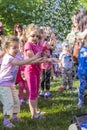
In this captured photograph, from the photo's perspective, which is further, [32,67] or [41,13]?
[41,13]

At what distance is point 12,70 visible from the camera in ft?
20.7

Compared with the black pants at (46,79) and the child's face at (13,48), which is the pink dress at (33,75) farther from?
the black pants at (46,79)

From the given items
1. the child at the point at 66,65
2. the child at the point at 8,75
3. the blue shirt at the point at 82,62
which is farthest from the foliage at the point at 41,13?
the child at the point at 8,75

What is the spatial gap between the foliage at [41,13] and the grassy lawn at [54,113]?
29.5m

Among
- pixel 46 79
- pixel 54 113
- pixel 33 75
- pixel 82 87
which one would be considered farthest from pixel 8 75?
pixel 46 79

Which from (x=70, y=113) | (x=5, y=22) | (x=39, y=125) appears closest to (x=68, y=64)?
(x=70, y=113)

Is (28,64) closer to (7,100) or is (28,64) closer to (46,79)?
(7,100)

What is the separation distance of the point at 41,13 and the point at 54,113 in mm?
35787

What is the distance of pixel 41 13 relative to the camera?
1672 inches

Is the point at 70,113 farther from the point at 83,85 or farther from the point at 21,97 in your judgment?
the point at 21,97

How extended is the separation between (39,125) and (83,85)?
5.56ft

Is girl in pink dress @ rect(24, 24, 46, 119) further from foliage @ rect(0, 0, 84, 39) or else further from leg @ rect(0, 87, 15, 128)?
foliage @ rect(0, 0, 84, 39)

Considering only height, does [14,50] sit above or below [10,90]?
above

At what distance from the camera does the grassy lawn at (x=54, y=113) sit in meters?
6.29
